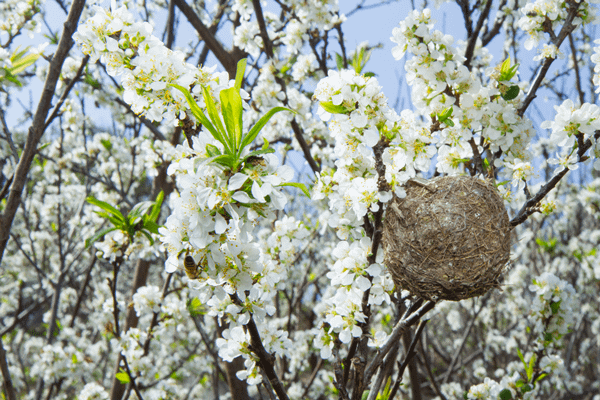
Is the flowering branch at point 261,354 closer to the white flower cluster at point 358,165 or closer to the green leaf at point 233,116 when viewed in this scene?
the white flower cluster at point 358,165

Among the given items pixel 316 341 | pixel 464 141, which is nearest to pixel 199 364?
pixel 316 341

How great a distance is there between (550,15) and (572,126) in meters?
0.76

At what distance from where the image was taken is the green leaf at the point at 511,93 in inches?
76.0

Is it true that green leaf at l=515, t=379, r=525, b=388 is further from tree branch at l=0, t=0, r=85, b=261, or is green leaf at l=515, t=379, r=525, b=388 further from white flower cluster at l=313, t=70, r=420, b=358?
tree branch at l=0, t=0, r=85, b=261

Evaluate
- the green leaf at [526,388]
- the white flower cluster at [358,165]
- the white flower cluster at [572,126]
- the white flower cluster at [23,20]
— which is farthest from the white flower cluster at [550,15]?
the white flower cluster at [23,20]

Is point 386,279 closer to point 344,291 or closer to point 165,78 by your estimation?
point 344,291

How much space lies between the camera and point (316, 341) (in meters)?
1.97

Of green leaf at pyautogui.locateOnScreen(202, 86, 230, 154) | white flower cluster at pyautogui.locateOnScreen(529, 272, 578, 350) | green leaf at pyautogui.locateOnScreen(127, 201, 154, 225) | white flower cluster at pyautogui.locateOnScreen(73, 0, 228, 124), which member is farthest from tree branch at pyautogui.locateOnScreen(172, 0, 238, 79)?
white flower cluster at pyautogui.locateOnScreen(529, 272, 578, 350)

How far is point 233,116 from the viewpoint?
1248 mm

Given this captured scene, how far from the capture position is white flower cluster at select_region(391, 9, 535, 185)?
1885mm

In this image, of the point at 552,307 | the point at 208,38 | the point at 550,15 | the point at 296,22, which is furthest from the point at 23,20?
the point at 552,307

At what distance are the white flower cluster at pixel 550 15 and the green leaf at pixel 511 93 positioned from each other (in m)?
0.54

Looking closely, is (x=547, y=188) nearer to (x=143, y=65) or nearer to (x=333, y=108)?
(x=333, y=108)

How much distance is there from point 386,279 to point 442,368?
742cm
